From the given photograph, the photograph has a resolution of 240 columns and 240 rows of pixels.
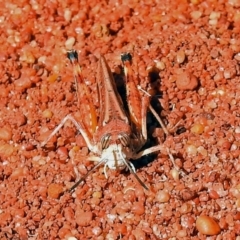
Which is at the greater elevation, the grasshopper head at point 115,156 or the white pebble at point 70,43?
the white pebble at point 70,43

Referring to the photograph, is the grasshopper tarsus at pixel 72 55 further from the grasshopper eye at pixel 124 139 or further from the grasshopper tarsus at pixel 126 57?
the grasshopper eye at pixel 124 139

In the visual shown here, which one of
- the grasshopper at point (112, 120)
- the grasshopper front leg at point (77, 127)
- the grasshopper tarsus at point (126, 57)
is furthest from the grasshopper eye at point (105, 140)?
the grasshopper tarsus at point (126, 57)

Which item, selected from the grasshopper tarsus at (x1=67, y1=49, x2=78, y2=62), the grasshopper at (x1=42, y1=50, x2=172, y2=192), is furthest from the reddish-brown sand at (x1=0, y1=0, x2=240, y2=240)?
the grasshopper tarsus at (x1=67, y1=49, x2=78, y2=62)

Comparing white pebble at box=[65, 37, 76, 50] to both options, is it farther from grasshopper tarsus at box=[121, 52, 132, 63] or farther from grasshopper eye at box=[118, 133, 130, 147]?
grasshopper eye at box=[118, 133, 130, 147]

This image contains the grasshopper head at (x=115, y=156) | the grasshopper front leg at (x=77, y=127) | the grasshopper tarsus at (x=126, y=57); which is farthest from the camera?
the grasshopper tarsus at (x=126, y=57)

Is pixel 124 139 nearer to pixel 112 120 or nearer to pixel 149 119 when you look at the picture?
pixel 112 120

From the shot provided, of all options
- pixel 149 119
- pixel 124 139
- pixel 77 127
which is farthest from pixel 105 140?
pixel 149 119

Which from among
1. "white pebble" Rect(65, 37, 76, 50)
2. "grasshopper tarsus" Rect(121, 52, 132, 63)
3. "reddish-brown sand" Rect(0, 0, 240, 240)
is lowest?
"reddish-brown sand" Rect(0, 0, 240, 240)

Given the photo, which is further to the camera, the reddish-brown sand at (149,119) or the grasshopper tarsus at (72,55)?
the grasshopper tarsus at (72,55)

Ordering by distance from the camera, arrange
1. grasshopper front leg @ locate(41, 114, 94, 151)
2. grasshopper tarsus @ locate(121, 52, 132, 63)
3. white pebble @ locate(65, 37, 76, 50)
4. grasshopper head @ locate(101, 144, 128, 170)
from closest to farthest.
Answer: grasshopper head @ locate(101, 144, 128, 170) < grasshopper front leg @ locate(41, 114, 94, 151) < grasshopper tarsus @ locate(121, 52, 132, 63) < white pebble @ locate(65, 37, 76, 50)
